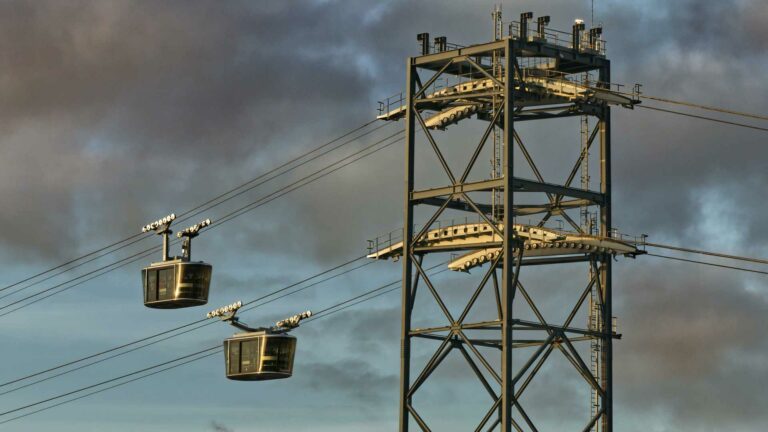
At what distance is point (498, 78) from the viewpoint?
124750 mm

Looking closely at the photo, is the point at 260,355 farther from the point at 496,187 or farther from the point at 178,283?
the point at 496,187

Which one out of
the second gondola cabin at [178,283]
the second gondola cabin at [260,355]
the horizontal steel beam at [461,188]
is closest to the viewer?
the horizontal steel beam at [461,188]

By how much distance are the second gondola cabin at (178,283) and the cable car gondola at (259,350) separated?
2.98 metres

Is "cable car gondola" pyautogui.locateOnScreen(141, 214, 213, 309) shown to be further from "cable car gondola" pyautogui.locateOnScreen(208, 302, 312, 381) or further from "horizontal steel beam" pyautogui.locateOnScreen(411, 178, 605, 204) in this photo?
"horizontal steel beam" pyautogui.locateOnScreen(411, 178, 605, 204)

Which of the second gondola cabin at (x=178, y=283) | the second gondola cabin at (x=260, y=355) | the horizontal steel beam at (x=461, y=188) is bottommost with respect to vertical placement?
the second gondola cabin at (x=260, y=355)

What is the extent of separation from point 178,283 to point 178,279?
0.22m

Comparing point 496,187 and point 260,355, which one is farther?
point 260,355

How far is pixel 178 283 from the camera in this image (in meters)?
126

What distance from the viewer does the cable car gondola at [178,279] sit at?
125875 mm

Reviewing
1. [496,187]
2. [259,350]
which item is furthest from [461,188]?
[259,350]

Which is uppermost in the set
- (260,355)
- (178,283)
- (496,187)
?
(496,187)

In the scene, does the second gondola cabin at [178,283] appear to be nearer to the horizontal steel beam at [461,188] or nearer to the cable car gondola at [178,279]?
the cable car gondola at [178,279]

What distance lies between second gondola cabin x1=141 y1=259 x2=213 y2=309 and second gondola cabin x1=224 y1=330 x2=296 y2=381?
3.44 m

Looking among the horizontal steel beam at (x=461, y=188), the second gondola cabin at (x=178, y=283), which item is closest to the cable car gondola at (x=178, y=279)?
the second gondola cabin at (x=178, y=283)
